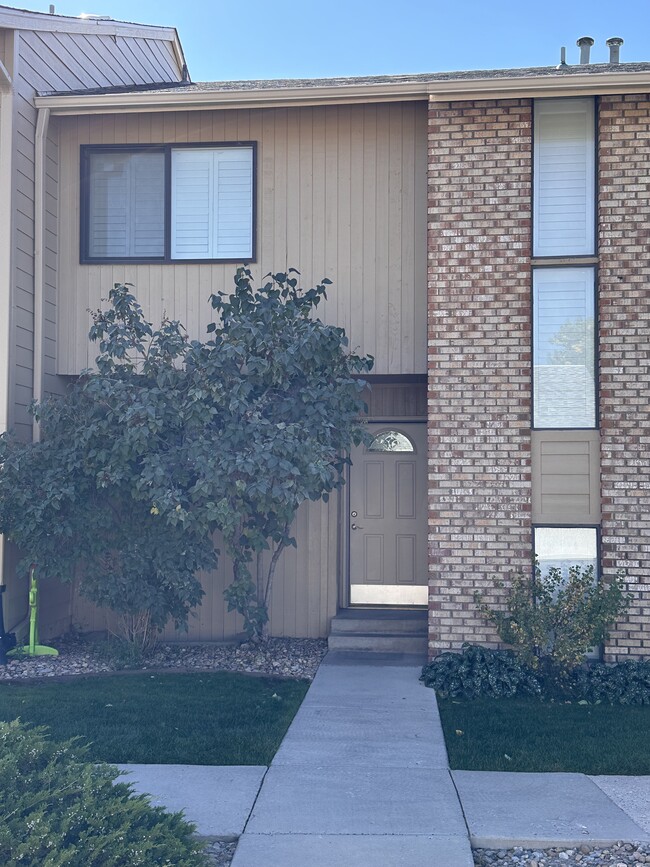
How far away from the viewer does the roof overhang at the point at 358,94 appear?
7660mm

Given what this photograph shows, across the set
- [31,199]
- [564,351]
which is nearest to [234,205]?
[31,199]

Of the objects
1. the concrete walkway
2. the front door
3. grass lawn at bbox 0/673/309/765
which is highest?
the front door

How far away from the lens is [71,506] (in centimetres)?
765

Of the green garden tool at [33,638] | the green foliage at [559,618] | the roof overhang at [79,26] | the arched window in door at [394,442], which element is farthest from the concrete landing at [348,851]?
the roof overhang at [79,26]

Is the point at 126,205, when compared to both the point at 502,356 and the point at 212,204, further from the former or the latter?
the point at 502,356

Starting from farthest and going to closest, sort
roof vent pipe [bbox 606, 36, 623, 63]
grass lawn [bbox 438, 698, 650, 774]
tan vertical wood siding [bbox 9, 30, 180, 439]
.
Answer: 1. roof vent pipe [bbox 606, 36, 623, 63]
2. tan vertical wood siding [bbox 9, 30, 180, 439]
3. grass lawn [bbox 438, 698, 650, 774]

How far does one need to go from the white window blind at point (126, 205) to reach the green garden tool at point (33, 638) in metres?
3.41

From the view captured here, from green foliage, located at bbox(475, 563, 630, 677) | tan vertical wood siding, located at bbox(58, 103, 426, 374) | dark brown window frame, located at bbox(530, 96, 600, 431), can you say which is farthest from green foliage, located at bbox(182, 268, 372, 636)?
green foliage, located at bbox(475, 563, 630, 677)

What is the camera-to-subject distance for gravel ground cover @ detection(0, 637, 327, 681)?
311 inches

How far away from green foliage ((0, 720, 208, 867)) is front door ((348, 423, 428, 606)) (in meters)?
5.72

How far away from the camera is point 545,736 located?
5.96 metres

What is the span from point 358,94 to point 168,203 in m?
2.24

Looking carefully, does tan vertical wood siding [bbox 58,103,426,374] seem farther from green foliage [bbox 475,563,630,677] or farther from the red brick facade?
green foliage [bbox 475,563,630,677]

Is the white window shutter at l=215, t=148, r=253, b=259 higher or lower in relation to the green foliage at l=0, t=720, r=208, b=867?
higher
